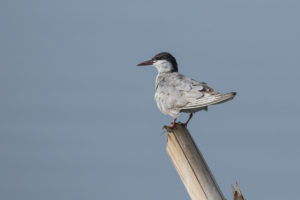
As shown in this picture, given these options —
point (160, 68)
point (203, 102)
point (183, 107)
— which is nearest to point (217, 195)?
point (203, 102)

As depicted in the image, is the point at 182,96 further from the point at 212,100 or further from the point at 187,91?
the point at 212,100

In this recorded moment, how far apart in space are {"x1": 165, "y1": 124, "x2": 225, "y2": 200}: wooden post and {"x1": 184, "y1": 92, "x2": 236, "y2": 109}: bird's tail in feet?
2.56

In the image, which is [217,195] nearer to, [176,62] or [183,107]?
[183,107]

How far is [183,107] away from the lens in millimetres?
6160

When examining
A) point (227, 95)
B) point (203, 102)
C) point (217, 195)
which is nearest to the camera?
point (217, 195)

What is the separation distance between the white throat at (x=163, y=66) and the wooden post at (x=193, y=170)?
3888mm

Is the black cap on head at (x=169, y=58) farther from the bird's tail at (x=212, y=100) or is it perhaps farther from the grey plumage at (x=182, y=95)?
the bird's tail at (x=212, y=100)

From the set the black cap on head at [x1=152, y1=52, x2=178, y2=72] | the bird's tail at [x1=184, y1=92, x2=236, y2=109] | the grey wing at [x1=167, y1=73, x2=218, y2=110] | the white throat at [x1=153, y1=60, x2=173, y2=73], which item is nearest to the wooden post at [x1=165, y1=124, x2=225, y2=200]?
the bird's tail at [x1=184, y1=92, x2=236, y2=109]

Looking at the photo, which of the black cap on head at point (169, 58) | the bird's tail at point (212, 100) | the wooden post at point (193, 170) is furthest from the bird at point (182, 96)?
the wooden post at point (193, 170)

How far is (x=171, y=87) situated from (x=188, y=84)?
39cm

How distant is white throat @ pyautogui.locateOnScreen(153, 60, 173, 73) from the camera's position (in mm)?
8109

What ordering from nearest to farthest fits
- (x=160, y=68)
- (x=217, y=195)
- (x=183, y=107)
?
(x=217, y=195)
(x=183, y=107)
(x=160, y=68)

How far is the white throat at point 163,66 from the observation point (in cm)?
811

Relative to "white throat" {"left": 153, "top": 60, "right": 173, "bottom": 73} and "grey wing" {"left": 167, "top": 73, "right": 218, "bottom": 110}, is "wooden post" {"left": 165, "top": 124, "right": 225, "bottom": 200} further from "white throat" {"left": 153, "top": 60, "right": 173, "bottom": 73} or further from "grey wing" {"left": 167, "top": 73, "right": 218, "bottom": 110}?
"white throat" {"left": 153, "top": 60, "right": 173, "bottom": 73}
